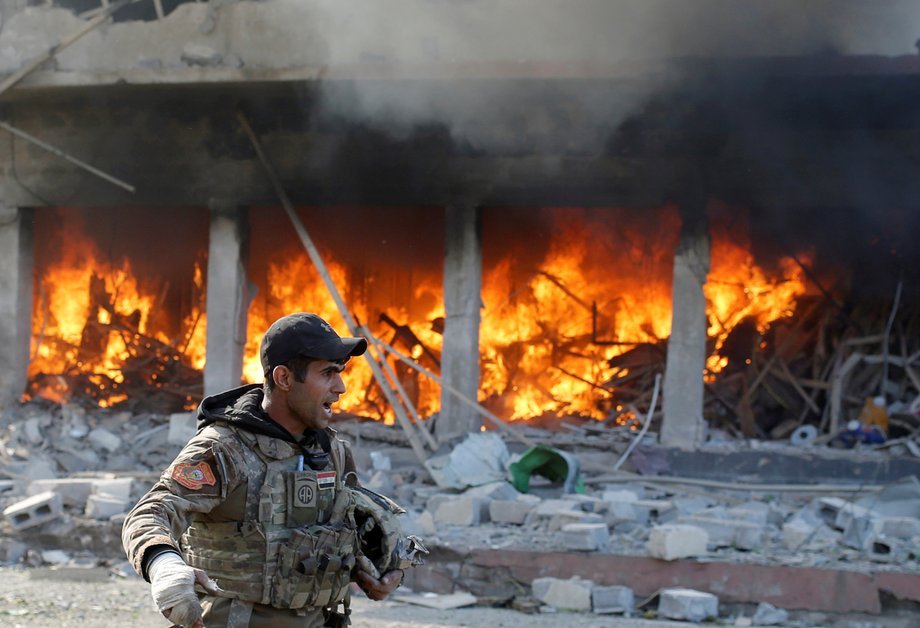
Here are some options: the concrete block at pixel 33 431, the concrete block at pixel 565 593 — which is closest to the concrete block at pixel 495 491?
the concrete block at pixel 565 593

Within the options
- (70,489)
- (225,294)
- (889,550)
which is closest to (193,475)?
(889,550)

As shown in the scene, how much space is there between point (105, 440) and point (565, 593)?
5.83m

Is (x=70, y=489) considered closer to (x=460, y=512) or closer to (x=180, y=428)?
(x=180, y=428)

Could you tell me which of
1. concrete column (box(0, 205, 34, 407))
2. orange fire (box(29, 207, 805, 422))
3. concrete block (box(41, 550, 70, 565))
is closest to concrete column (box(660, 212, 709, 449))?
orange fire (box(29, 207, 805, 422))

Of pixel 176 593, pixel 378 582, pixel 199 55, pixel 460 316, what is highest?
pixel 199 55

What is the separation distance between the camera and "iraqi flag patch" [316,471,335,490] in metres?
3.55

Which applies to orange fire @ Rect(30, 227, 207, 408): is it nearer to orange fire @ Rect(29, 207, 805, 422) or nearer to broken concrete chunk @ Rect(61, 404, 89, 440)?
orange fire @ Rect(29, 207, 805, 422)

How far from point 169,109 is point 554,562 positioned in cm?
662

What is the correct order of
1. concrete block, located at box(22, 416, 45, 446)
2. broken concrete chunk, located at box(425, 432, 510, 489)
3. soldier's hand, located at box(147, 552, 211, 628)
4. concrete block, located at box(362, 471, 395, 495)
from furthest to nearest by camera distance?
concrete block, located at box(22, 416, 45, 446) < broken concrete chunk, located at box(425, 432, 510, 489) < concrete block, located at box(362, 471, 395, 495) < soldier's hand, located at box(147, 552, 211, 628)

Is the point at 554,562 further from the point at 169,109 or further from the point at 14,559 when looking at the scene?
the point at 169,109

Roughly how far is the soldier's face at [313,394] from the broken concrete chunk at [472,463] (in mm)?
6364

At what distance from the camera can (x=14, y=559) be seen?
8.88m

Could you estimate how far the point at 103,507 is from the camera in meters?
9.05

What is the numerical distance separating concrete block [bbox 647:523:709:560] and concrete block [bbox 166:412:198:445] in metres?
5.45
